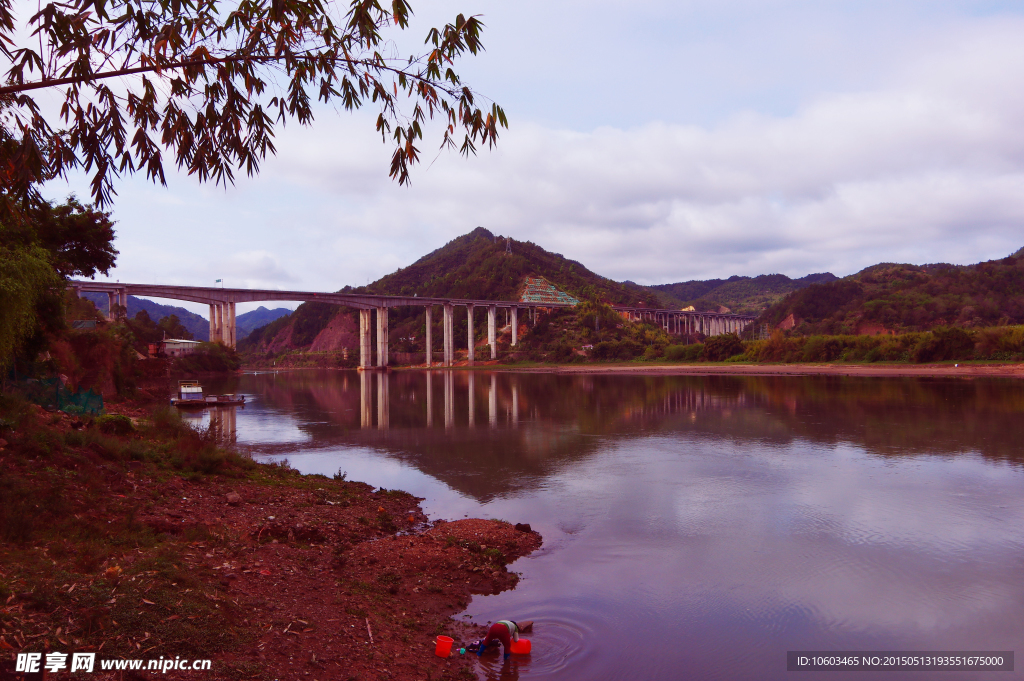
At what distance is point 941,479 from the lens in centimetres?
1507

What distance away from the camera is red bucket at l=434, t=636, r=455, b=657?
21.8 ft

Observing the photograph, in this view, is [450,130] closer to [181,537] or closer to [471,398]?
[181,537]

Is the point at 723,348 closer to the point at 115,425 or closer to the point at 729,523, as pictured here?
the point at 729,523

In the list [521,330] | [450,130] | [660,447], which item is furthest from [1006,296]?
[450,130]

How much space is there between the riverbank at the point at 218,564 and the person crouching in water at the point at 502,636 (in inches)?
12.2

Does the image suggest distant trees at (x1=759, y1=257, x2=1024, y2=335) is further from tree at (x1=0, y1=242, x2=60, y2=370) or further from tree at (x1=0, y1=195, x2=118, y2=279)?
tree at (x1=0, y1=242, x2=60, y2=370)

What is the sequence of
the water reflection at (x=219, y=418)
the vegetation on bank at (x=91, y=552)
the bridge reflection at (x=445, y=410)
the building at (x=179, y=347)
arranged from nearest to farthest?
1. the vegetation on bank at (x=91, y=552)
2. the water reflection at (x=219, y=418)
3. the bridge reflection at (x=445, y=410)
4. the building at (x=179, y=347)

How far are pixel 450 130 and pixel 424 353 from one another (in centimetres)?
13613

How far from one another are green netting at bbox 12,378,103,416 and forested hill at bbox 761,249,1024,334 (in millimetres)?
101691

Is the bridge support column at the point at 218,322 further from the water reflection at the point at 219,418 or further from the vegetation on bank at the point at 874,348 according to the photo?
the vegetation on bank at the point at 874,348

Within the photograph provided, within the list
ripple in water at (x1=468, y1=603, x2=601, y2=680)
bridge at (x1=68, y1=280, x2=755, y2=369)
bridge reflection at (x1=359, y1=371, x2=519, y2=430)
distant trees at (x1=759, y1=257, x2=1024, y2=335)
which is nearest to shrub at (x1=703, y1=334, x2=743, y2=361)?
distant trees at (x1=759, y1=257, x2=1024, y2=335)

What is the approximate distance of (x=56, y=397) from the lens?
60.6 ft

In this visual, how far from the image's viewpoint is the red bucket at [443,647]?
6656 millimetres

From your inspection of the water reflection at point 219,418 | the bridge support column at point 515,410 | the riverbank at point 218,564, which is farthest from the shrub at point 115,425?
the bridge support column at point 515,410
